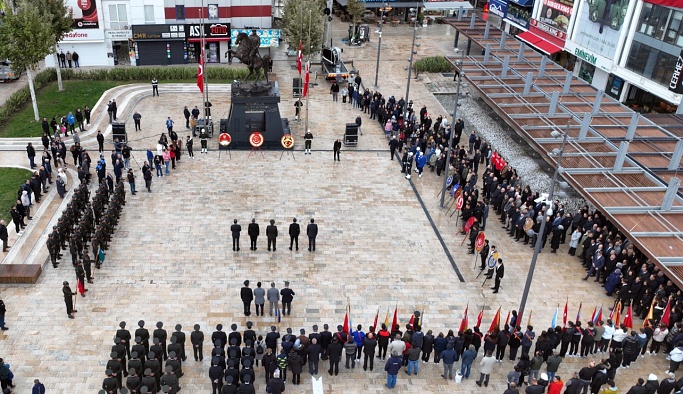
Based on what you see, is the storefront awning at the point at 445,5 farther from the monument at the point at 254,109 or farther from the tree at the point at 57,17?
the tree at the point at 57,17

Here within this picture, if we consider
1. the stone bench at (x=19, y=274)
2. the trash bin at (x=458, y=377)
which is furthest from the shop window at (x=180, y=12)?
the trash bin at (x=458, y=377)

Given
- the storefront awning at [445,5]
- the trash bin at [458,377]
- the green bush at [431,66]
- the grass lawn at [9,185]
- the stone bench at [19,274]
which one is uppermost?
the storefront awning at [445,5]

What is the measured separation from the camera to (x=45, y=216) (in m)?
26.5

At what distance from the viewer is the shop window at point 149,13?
47.3 metres

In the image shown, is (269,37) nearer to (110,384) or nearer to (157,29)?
(157,29)

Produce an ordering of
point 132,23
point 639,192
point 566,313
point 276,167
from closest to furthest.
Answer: point 566,313 → point 639,192 → point 276,167 → point 132,23

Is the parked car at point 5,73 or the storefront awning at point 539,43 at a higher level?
the storefront awning at point 539,43

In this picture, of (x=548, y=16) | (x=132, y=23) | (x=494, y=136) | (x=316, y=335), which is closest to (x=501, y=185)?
(x=494, y=136)

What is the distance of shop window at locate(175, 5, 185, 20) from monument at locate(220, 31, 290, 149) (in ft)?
54.8

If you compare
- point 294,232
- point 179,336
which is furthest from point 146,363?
point 294,232

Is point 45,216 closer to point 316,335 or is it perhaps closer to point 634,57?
point 316,335

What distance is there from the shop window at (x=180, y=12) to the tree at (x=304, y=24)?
315 inches

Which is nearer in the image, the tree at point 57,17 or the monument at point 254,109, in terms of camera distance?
the monument at point 254,109

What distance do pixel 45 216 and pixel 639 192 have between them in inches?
1001
